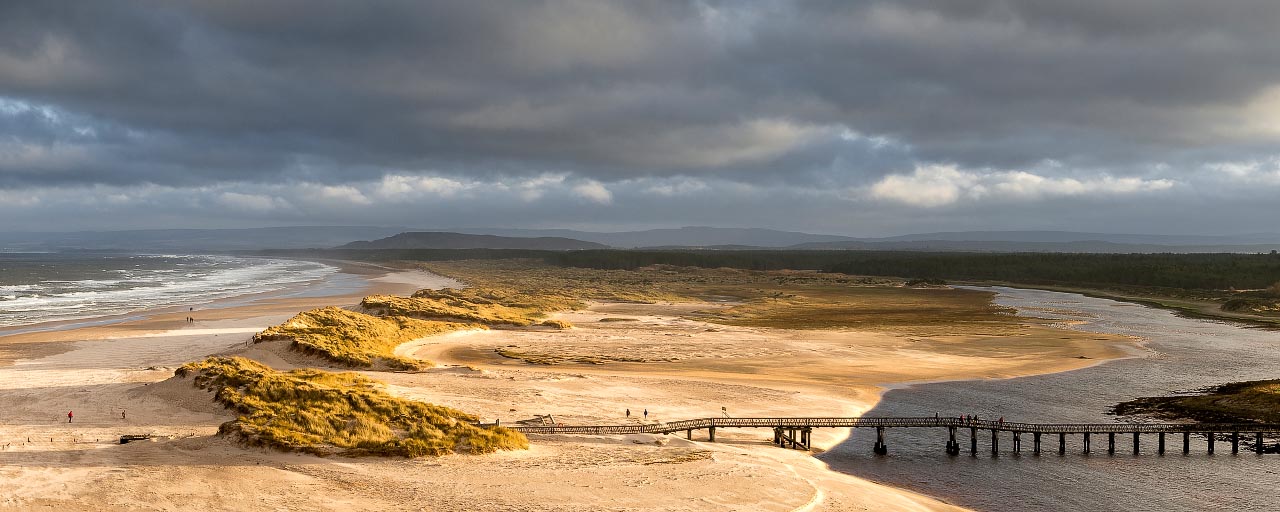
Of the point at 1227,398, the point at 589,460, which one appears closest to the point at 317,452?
the point at 589,460

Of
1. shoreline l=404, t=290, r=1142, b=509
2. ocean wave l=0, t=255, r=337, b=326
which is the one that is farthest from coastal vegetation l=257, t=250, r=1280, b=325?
ocean wave l=0, t=255, r=337, b=326

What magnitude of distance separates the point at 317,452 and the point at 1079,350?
52787 millimetres

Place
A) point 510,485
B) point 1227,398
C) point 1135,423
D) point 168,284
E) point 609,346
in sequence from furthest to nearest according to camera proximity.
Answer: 1. point 168,284
2. point 609,346
3. point 1227,398
4. point 1135,423
5. point 510,485

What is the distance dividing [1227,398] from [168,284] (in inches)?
5336

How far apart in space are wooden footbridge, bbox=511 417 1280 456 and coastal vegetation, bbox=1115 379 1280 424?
174cm

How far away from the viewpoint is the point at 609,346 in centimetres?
5609

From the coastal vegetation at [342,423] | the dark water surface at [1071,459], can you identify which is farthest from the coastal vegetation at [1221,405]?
the coastal vegetation at [342,423]

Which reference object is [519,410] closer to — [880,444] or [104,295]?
[880,444]

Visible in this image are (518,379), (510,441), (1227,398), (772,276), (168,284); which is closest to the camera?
(510,441)

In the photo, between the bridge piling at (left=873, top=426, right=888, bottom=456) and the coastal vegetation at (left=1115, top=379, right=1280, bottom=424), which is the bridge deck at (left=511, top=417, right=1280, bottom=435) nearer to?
the bridge piling at (left=873, top=426, right=888, bottom=456)

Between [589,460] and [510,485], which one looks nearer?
[510,485]

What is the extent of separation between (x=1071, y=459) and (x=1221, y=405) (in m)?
12.2

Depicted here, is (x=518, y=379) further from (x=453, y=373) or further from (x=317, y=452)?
(x=317, y=452)

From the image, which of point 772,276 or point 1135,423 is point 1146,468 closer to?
point 1135,423
